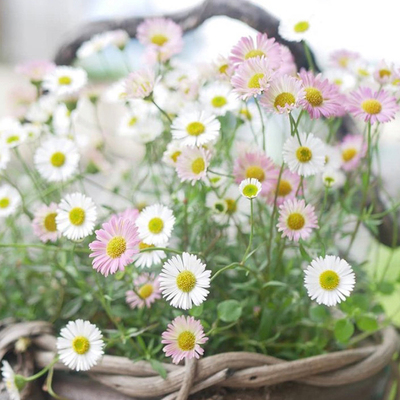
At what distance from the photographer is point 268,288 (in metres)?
0.48

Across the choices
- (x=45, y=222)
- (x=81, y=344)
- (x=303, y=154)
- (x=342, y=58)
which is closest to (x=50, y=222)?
(x=45, y=222)

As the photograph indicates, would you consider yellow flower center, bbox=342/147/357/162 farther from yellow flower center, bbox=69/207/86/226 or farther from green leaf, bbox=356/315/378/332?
yellow flower center, bbox=69/207/86/226

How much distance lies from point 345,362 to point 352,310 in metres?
0.04

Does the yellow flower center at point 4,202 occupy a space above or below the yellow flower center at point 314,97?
below

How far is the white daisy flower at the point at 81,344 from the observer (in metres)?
0.40

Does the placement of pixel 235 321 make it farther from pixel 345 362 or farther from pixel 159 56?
pixel 159 56

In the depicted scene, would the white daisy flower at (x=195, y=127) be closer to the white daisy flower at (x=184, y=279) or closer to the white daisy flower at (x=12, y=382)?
the white daisy flower at (x=184, y=279)

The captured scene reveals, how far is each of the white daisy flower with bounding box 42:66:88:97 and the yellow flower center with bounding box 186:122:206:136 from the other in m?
0.15

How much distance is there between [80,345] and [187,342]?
8cm

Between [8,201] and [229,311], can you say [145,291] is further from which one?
[8,201]

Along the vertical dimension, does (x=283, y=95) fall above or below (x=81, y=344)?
above

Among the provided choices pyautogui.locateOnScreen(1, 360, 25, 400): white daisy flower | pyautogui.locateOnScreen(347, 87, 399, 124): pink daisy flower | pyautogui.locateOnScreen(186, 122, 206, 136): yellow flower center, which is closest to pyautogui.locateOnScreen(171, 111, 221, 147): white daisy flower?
pyautogui.locateOnScreen(186, 122, 206, 136): yellow flower center

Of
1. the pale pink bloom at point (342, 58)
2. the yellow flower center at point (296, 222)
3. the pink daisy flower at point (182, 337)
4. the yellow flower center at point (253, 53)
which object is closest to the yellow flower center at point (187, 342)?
the pink daisy flower at point (182, 337)

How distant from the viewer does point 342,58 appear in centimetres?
55
